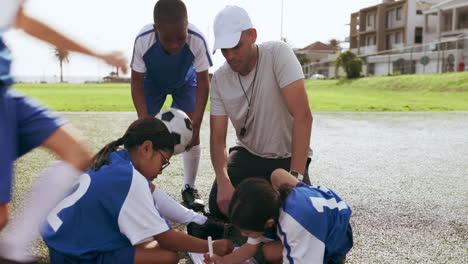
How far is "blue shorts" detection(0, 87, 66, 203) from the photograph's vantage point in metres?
1.86

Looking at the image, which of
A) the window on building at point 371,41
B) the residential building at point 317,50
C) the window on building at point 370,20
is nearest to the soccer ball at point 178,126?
the window on building at point 371,41

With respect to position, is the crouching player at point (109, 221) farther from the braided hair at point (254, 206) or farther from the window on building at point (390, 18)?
the window on building at point (390, 18)

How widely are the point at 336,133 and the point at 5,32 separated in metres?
7.28

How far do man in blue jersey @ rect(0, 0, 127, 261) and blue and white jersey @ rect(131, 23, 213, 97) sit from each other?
5.33 ft

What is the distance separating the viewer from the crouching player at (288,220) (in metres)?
2.15

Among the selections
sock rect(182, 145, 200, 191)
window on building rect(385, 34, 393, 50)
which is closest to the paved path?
sock rect(182, 145, 200, 191)

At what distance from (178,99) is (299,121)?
1.65 metres

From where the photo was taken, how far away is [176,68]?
157 inches

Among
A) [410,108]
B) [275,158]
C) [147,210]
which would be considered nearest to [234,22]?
[275,158]

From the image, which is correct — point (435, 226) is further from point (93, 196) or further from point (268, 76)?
point (93, 196)

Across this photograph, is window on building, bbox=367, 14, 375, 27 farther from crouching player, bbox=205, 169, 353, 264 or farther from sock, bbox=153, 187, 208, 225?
crouching player, bbox=205, 169, 353, 264

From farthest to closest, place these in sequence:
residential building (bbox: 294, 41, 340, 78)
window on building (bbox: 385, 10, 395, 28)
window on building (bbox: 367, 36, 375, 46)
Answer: residential building (bbox: 294, 41, 340, 78) → window on building (bbox: 367, 36, 375, 46) → window on building (bbox: 385, 10, 395, 28)

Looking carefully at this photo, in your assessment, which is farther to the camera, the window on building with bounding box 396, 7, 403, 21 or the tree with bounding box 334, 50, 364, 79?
the window on building with bounding box 396, 7, 403, 21

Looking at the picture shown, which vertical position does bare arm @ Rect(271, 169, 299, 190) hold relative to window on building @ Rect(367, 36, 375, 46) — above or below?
below
